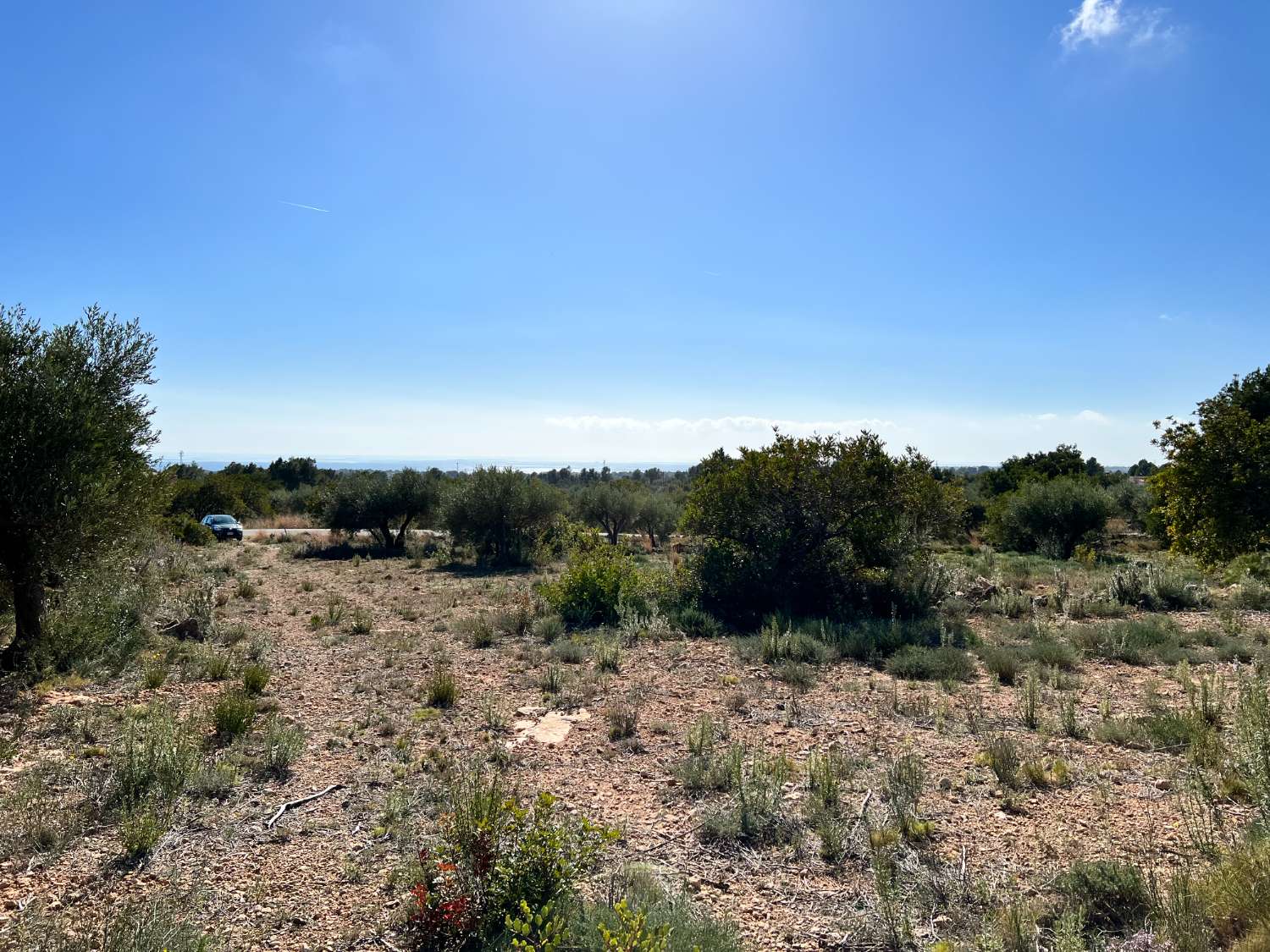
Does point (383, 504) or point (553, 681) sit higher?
point (383, 504)

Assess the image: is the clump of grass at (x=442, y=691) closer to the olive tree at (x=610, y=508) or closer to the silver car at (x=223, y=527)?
the olive tree at (x=610, y=508)

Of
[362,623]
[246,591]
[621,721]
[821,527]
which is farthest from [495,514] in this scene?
[621,721]

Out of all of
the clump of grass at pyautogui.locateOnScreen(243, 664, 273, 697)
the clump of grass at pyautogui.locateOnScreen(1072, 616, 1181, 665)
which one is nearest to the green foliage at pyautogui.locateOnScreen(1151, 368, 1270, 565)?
the clump of grass at pyautogui.locateOnScreen(1072, 616, 1181, 665)

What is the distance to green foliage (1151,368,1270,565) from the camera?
9766 mm

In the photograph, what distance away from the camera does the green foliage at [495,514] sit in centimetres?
2636

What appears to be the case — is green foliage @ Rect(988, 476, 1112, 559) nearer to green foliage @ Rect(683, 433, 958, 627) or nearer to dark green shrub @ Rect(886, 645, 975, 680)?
green foliage @ Rect(683, 433, 958, 627)

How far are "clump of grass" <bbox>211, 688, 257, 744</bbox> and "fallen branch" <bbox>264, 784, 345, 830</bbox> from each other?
169 centimetres

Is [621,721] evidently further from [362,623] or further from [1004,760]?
[362,623]

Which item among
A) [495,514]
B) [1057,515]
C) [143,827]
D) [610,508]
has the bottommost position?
[143,827]

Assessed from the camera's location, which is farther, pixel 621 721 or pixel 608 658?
pixel 608 658

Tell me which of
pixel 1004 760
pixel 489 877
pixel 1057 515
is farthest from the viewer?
pixel 1057 515

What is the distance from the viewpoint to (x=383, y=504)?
1171 inches

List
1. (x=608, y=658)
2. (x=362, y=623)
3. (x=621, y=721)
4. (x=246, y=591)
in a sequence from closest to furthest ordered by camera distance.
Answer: (x=621, y=721), (x=608, y=658), (x=362, y=623), (x=246, y=591)

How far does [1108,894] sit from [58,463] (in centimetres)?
1018
